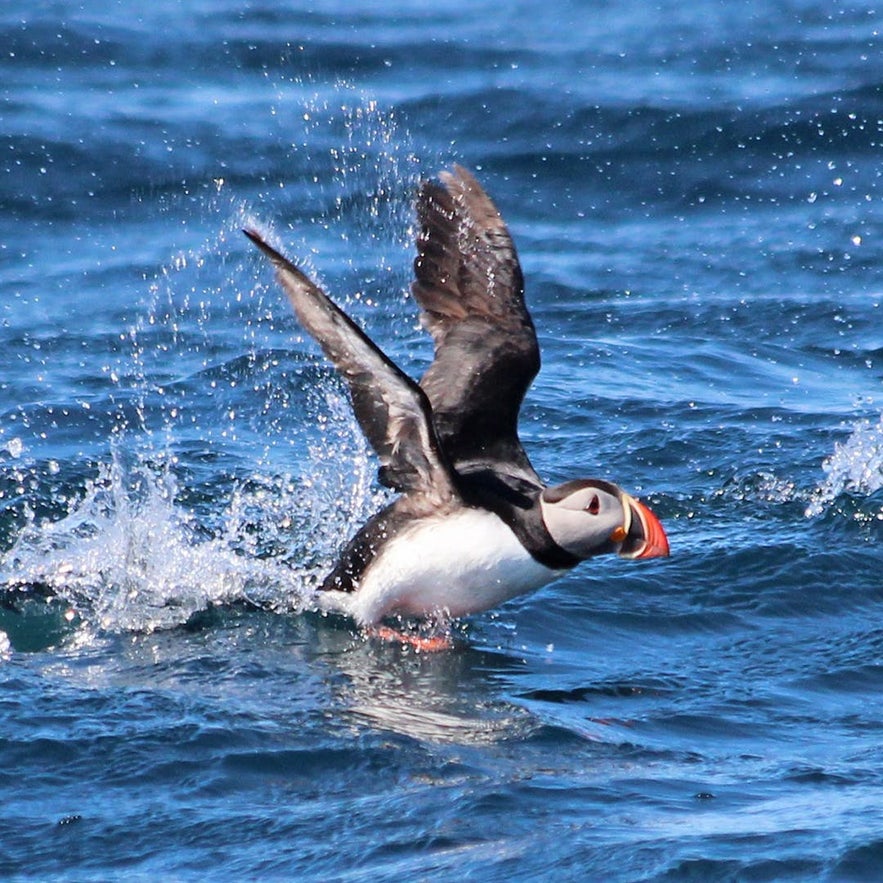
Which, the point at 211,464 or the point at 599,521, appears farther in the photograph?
the point at 211,464

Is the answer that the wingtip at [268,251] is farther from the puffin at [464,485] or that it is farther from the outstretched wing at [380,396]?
the puffin at [464,485]

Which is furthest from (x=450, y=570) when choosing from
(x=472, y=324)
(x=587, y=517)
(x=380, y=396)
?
(x=472, y=324)

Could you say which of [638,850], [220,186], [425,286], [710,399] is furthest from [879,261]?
[638,850]

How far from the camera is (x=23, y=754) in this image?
5.16 metres

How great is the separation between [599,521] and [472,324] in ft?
4.01

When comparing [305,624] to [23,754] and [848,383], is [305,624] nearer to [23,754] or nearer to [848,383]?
[23,754]

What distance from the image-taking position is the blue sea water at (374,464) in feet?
16.4

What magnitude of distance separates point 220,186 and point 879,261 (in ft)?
14.8

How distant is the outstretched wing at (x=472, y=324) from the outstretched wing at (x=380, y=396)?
45 centimetres

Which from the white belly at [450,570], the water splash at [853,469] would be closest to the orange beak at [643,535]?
the white belly at [450,570]

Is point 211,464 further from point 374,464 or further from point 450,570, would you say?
point 450,570

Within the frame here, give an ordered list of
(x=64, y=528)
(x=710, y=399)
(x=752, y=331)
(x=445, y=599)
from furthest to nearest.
Answer: (x=752, y=331), (x=710, y=399), (x=64, y=528), (x=445, y=599)

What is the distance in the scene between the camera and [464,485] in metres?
6.49

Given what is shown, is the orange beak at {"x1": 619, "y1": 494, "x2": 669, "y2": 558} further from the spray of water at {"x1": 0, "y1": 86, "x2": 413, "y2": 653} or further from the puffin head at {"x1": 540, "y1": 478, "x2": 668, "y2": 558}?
the spray of water at {"x1": 0, "y1": 86, "x2": 413, "y2": 653}
